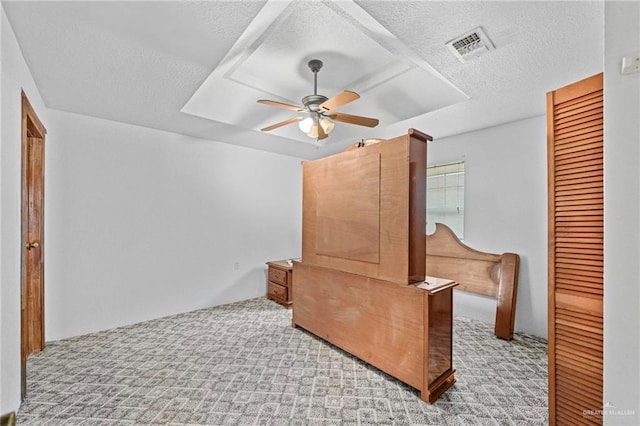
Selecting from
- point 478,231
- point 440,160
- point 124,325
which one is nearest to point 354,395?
point 478,231

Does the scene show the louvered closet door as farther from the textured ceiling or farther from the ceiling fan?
the ceiling fan

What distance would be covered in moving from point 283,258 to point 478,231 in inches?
128

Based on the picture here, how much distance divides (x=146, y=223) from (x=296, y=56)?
291cm

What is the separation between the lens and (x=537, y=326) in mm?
3168

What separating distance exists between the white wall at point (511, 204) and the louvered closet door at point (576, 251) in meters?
2.16

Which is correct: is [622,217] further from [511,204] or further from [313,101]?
[511,204]

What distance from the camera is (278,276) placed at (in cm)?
439

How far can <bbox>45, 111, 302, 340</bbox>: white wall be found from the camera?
10.2 feet

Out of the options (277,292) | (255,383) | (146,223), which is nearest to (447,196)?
(277,292)

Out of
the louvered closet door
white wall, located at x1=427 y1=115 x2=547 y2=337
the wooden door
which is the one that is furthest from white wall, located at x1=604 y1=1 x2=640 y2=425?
the wooden door

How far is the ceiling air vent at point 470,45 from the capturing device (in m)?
1.80

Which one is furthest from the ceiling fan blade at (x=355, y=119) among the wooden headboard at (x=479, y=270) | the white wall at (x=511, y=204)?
the wooden headboard at (x=479, y=270)

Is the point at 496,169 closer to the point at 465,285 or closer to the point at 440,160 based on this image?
the point at 440,160

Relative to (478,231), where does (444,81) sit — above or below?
above
